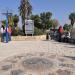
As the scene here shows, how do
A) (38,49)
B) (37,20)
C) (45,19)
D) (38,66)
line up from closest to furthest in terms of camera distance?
(38,66) → (38,49) → (37,20) → (45,19)

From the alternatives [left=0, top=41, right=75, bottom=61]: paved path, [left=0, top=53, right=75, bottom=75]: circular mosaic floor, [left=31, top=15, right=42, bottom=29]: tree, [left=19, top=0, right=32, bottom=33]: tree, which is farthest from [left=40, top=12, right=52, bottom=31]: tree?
[left=0, top=53, right=75, bottom=75]: circular mosaic floor

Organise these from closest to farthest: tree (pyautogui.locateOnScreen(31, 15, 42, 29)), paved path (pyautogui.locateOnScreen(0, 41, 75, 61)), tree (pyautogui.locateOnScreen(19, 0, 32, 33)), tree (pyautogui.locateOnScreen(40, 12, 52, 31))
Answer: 1. paved path (pyautogui.locateOnScreen(0, 41, 75, 61))
2. tree (pyautogui.locateOnScreen(19, 0, 32, 33))
3. tree (pyautogui.locateOnScreen(31, 15, 42, 29))
4. tree (pyautogui.locateOnScreen(40, 12, 52, 31))

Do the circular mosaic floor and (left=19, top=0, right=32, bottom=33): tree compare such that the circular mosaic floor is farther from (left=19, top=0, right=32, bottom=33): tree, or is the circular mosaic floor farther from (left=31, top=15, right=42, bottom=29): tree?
(left=31, top=15, right=42, bottom=29): tree

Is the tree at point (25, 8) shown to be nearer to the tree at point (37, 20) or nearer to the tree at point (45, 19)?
the tree at point (37, 20)

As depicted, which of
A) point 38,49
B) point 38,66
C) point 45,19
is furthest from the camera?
point 45,19

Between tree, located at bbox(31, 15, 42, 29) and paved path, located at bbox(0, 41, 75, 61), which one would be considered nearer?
paved path, located at bbox(0, 41, 75, 61)

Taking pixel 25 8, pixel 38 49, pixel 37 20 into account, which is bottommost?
pixel 38 49

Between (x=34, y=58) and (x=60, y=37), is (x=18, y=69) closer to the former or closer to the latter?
(x=34, y=58)

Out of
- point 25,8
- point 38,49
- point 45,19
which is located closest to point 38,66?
point 38,49

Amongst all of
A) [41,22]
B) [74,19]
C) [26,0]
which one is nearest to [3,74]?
[26,0]

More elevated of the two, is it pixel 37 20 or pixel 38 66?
pixel 37 20

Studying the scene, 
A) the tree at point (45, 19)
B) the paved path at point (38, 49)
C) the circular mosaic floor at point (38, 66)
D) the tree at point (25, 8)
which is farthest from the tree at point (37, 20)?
the circular mosaic floor at point (38, 66)

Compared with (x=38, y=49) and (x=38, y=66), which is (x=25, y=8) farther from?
(x=38, y=66)

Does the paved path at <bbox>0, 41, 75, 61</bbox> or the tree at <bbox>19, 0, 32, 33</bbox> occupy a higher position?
the tree at <bbox>19, 0, 32, 33</bbox>
